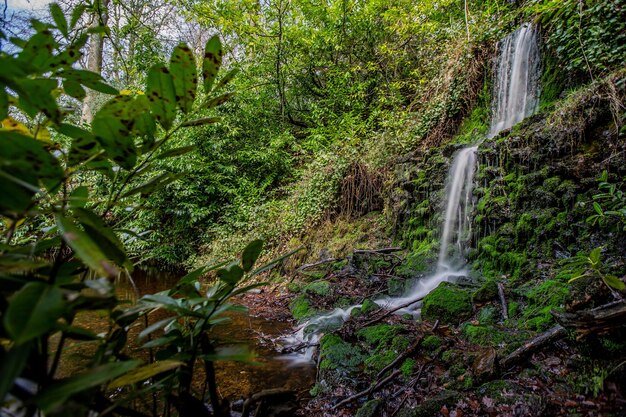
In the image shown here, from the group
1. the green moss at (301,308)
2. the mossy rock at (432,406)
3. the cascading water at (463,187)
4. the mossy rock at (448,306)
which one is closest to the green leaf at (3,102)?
the mossy rock at (432,406)

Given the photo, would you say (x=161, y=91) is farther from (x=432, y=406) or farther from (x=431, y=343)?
(x=431, y=343)

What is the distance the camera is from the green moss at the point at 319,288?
5.13 meters

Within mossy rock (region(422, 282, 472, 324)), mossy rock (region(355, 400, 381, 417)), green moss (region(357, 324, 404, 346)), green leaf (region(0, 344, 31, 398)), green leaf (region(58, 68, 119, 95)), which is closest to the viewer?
green leaf (region(0, 344, 31, 398))

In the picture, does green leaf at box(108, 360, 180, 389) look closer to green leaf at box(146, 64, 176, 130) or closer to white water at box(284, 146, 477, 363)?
green leaf at box(146, 64, 176, 130)

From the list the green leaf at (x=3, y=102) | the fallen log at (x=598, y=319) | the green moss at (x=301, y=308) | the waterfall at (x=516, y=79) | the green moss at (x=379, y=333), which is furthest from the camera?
the waterfall at (x=516, y=79)

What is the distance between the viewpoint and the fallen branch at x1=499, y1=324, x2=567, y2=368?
2.21 metres

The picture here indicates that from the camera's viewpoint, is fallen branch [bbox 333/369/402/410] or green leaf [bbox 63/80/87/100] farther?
fallen branch [bbox 333/369/402/410]

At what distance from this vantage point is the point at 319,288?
527 centimetres

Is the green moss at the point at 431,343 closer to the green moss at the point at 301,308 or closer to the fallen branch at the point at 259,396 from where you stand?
the green moss at the point at 301,308

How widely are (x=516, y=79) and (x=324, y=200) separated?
4.56 metres

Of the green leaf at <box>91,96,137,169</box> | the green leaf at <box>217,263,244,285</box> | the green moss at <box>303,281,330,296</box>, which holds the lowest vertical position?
the green moss at <box>303,281,330,296</box>

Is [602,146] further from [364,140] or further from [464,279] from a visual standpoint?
[364,140]

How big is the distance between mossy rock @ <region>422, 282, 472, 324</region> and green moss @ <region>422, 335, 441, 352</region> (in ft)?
2.00

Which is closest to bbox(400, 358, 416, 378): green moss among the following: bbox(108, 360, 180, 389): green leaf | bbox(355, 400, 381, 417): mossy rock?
bbox(355, 400, 381, 417): mossy rock
